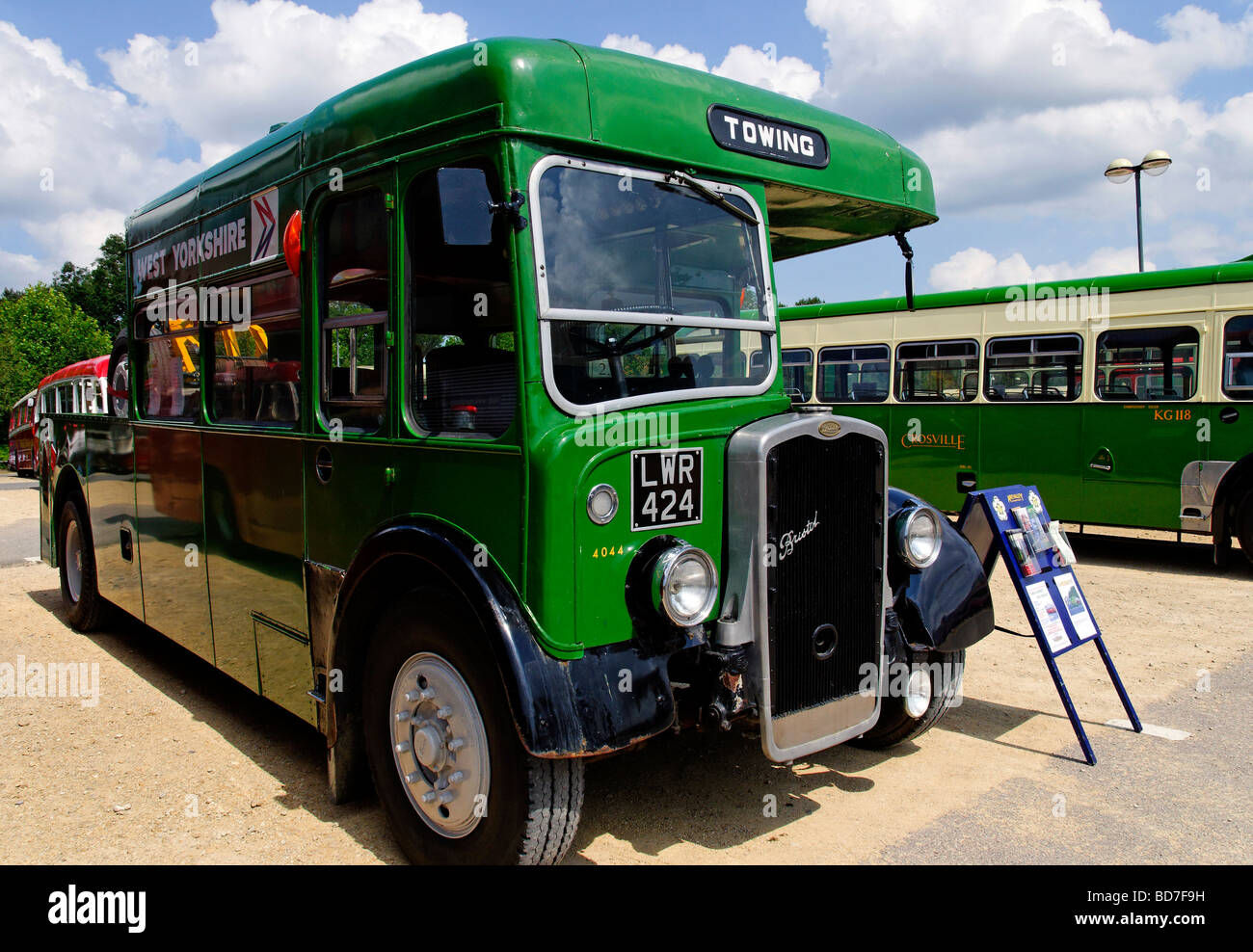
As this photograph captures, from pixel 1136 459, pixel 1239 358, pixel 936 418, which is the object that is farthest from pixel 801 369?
pixel 1239 358

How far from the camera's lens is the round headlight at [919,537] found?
3883mm

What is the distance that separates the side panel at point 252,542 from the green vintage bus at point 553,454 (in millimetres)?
28

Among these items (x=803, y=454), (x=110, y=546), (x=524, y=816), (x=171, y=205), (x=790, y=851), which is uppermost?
(x=171, y=205)

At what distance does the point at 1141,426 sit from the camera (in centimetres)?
1023

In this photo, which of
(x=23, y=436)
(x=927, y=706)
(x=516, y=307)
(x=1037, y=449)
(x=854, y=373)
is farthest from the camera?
(x=23, y=436)

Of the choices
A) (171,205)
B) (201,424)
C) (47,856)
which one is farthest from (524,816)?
(171,205)

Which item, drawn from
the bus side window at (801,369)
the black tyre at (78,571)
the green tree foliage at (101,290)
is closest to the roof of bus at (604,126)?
the black tyre at (78,571)

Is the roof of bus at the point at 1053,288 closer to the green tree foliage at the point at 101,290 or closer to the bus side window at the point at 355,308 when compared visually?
the bus side window at the point at 355,308

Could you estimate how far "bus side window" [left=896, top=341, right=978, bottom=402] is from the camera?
11.7m

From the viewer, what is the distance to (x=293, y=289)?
3.99m

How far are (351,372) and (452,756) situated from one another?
1548mm

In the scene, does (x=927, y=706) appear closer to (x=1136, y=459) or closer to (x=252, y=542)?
(x=252, y=542)
